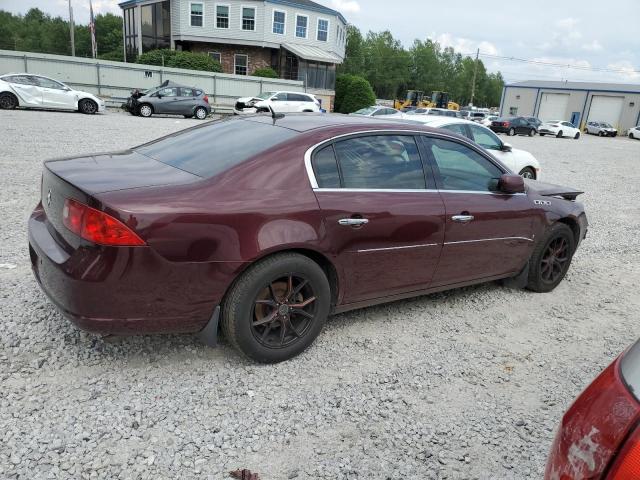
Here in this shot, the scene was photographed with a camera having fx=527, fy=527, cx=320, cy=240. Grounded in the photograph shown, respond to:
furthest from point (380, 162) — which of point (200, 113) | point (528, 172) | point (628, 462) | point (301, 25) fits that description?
point (301, 25)

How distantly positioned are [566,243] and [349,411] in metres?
3.22

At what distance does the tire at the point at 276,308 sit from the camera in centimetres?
311

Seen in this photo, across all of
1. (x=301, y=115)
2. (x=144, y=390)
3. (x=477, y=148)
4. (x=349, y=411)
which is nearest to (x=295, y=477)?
(x=349, y=411)

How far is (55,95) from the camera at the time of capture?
2003cm

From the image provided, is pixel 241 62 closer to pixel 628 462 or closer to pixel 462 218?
pixel 462 218

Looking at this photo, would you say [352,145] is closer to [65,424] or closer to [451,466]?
[451,466]

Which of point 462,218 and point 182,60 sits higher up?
point 182,60

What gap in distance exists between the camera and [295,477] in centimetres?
248

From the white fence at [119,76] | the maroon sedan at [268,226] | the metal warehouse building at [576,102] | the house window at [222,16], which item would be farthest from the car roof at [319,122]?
the metal warehouse building at [576,102]

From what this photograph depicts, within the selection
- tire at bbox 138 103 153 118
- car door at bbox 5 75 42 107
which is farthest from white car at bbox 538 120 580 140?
car door at bbox 5 75 42 107

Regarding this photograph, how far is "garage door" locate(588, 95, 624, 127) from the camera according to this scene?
5594 centimetres

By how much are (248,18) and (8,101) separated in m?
22.2

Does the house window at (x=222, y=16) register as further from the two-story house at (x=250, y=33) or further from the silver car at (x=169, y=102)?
the silver car at (x=169, y=102)

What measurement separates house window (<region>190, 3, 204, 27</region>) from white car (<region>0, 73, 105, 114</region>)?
61.4ft
